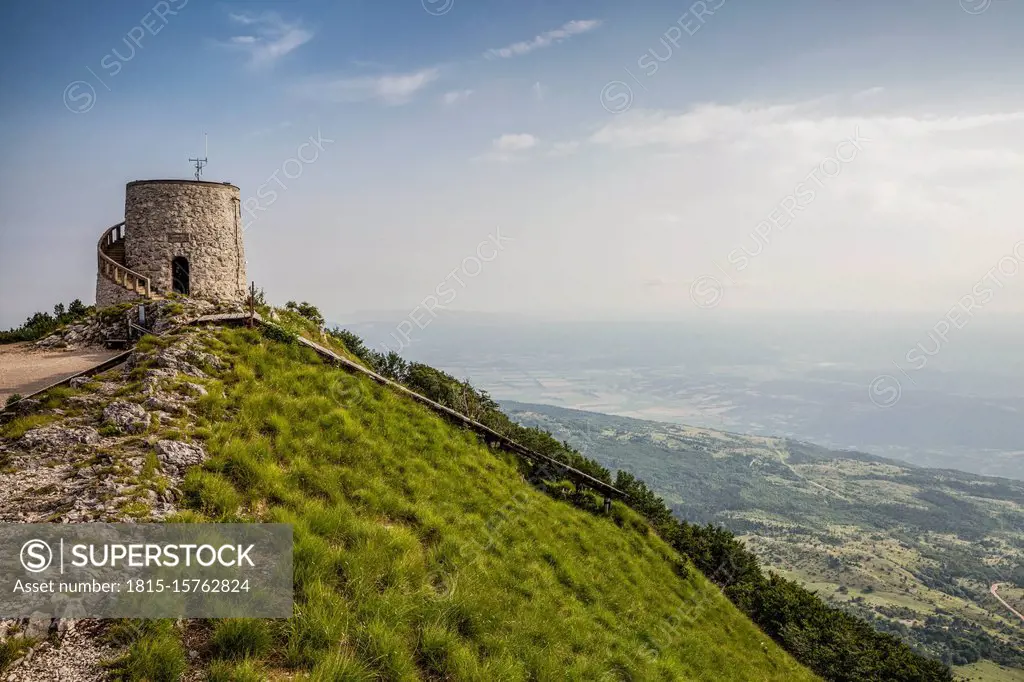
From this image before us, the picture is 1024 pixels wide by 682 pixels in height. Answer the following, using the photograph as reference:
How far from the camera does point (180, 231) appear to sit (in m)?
24.5

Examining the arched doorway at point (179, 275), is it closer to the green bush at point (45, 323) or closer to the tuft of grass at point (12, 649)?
the green bush at point (45, 323)

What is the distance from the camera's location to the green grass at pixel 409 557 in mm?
6535

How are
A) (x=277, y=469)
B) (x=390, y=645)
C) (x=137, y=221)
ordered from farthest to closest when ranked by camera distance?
(x=137, y=221) < (x=277, y=469) < (x=390, y=645)

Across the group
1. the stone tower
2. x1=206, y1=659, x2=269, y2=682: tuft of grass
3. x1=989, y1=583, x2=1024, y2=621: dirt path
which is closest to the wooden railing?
the stone tower

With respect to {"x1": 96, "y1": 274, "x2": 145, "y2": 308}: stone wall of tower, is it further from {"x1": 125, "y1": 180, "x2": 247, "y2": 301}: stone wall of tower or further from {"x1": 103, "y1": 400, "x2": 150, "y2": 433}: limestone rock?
{"x1": 103, "y1": 400, "x2": 150, "y2": 433}: limestone rock

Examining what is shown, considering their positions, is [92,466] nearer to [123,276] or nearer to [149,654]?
[149,654]

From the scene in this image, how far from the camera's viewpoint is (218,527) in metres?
7.43

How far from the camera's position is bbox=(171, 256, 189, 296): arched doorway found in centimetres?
2472

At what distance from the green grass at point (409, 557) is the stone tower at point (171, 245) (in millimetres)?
13761

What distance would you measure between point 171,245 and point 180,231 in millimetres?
785

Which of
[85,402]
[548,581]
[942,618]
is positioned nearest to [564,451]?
[548,581]

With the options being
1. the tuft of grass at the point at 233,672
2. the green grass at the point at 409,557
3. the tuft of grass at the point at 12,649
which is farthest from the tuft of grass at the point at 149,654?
the tuft of grass at the point at 12,649

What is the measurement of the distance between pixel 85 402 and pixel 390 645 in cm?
823

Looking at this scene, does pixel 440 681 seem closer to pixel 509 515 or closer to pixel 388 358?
pixel 509 515
